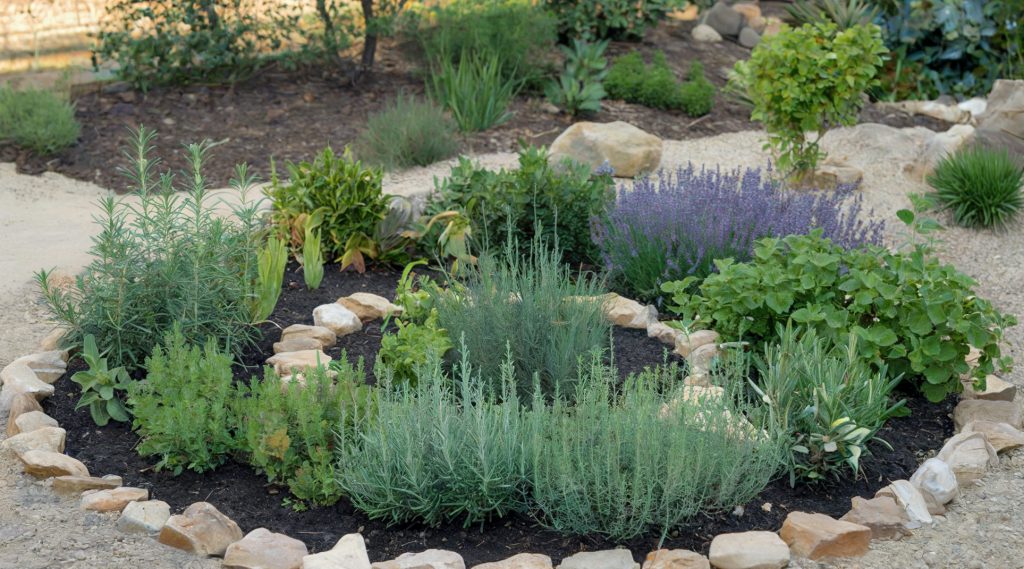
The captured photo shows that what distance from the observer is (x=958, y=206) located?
6664 millimetres

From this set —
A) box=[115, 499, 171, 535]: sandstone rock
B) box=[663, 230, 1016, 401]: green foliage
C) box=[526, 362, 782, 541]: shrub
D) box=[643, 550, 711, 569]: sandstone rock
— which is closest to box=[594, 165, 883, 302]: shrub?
box=[663, 230, 1016, 401]: green foliage

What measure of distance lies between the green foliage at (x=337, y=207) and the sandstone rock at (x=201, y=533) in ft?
7.11

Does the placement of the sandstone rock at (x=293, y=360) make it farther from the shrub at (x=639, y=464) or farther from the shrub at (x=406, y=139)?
the shrub at (x=406, y=139)

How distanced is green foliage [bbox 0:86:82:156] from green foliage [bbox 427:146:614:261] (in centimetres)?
361

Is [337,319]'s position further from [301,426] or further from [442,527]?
[442,527]

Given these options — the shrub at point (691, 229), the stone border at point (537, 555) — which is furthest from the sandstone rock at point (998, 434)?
the shrub at point (691, 229)

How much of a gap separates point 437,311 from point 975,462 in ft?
6.48

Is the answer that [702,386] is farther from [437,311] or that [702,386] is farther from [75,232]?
[75,232]

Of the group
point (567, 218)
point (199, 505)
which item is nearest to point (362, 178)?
point (567, 218)

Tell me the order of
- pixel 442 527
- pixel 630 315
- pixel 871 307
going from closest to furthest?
pixel 442 527, pixel 871 307, pixel 630 315

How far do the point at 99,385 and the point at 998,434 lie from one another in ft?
10.7

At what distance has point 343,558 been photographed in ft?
9.81

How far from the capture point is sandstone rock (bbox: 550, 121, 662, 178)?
23.1ft

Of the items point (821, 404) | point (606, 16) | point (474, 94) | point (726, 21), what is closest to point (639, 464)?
point (821, 404)
